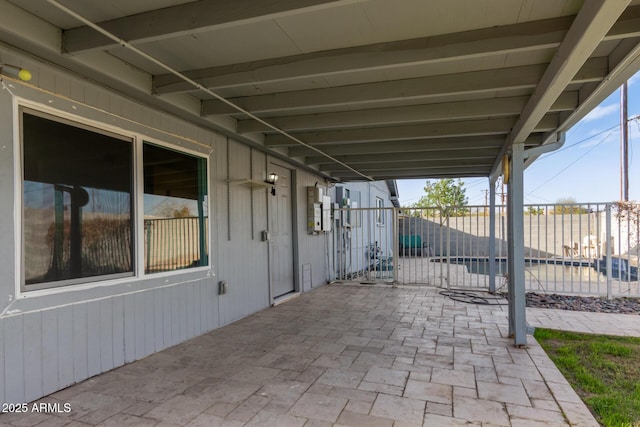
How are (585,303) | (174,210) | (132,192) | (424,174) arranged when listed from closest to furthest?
(132,192), (174,210), (585,303), (424,174)

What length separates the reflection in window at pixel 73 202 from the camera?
253cm

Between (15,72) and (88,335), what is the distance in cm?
197

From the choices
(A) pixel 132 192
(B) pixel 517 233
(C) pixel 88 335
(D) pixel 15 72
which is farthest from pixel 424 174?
(D) pixel 15 72

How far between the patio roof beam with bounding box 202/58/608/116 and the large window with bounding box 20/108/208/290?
0.97 metres

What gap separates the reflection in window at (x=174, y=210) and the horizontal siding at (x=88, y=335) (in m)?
0.34

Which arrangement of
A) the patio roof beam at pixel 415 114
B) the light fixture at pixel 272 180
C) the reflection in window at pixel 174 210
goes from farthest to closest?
the light fixture at pixel 272 180
the patio roof beam at pixel 415 114
the reflection in window at pixel 174 210

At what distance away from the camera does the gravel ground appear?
17.3ft

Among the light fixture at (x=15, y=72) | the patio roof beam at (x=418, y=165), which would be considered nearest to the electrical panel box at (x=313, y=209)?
the patio roof beam at (x=418, y=165)

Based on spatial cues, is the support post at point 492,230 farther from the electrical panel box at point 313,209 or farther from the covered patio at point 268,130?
the electrical panel box at point 313,209

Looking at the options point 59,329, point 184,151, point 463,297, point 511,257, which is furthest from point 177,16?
point 463,297

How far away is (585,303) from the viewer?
18.4 feet

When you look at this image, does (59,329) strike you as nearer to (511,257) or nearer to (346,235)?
(511,257)

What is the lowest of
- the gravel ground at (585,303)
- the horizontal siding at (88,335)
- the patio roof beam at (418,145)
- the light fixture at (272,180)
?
the gravel ground at (585,303)

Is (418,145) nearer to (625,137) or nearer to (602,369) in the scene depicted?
(602,369)
